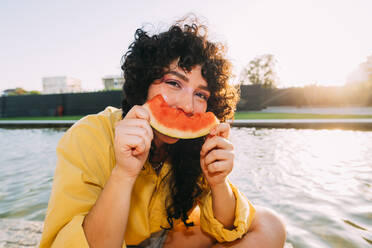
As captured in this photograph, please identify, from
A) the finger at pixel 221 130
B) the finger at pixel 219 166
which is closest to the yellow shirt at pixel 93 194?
the finger at pixel 219 166

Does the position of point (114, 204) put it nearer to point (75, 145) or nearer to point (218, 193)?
point (75, 145)

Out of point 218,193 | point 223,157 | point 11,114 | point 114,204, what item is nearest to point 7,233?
point 114,204

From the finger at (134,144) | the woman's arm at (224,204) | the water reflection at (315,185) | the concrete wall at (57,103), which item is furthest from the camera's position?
the concrete wall at (57,103)

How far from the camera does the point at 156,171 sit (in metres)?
1.75

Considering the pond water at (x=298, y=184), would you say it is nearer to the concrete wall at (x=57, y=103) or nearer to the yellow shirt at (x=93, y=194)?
the yellow shirt at (x=93, y=194)

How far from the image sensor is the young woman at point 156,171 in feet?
3.47

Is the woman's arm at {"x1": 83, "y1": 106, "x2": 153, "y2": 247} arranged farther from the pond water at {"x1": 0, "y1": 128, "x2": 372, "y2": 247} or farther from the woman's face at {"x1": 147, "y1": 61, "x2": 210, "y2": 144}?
the pond water at {"x1": 0, "y1": 128, "x2": 372, "y2": 247}

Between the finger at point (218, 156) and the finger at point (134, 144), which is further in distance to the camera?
the finger at point (218, 156)

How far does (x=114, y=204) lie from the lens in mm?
1053

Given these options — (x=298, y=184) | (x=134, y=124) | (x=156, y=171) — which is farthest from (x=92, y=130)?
(x=298, y=184)

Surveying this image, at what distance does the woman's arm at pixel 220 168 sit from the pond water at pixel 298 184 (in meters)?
1.21

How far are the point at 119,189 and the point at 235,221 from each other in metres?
0.83

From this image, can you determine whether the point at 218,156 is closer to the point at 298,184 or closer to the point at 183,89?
the point at 183,89

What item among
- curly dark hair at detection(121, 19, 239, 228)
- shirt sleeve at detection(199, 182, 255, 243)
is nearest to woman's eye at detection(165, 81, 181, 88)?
curly dark hair at detection(121, 19, 239, 228)
